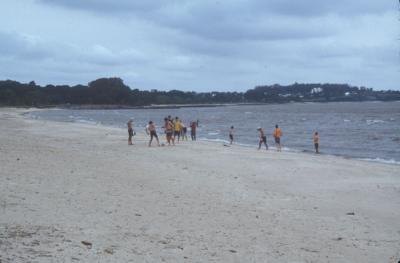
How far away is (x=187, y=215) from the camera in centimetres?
886

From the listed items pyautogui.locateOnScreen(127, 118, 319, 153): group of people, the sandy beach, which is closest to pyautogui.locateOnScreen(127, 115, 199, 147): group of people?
pyautogui.locateOnScreen(127, 118, 319, 153): group of people

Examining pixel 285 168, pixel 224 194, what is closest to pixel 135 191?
pixel 224 194

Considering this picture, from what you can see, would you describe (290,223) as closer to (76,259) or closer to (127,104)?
(76,259)

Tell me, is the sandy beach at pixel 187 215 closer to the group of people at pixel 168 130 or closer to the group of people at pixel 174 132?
the group of people at pixel 168 130

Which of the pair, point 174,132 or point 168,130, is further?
point 174,132

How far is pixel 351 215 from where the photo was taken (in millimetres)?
9727

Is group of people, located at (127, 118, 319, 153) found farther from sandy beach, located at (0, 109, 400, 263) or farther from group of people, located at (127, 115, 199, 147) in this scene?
sandy beach, located at (0, 109, 400, 263)

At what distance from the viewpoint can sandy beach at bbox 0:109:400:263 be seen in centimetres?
654

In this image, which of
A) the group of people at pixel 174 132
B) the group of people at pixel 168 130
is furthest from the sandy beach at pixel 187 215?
the group of people at pixel 174 132

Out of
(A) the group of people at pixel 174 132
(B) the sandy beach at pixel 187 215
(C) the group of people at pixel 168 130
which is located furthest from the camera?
(A) the group of people at pixel 174 132

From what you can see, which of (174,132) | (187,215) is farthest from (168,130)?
(187,215)

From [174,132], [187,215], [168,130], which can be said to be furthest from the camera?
[174,132]

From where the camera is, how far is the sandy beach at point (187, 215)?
654 centimetres

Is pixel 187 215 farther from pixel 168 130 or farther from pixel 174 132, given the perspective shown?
pixel 174 132
